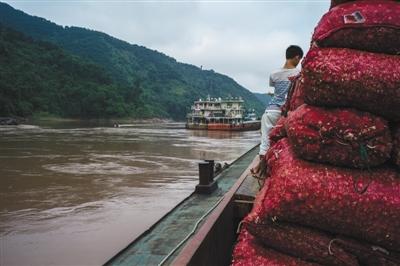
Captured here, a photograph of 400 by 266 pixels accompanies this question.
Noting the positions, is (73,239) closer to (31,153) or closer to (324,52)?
(324,52)

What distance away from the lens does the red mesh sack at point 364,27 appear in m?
2.30

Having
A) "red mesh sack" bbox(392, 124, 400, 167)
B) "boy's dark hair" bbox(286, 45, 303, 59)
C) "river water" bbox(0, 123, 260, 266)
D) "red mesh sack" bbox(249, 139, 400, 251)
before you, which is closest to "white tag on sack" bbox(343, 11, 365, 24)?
"red mesh sack" bbox(392, 124, 400, 167)

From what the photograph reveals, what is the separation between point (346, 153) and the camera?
7.52 ft

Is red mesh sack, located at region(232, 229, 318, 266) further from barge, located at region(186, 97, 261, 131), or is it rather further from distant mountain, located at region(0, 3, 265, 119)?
distant mountain, located at region(0, 3, 265, 119)

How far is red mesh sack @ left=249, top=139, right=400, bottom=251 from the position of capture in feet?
7.35

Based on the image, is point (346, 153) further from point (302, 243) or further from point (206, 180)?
point (206, 180)

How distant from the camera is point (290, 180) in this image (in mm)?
2379

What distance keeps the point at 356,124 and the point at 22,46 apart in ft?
326

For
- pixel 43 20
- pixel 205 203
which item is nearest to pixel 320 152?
pixel 205 203

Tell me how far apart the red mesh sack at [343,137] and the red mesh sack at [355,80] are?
7 centimetres

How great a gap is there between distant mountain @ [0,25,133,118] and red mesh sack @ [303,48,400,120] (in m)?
61.2

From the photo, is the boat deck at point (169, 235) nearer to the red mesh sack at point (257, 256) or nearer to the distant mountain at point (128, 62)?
the red mesh sack at point (257, 256)

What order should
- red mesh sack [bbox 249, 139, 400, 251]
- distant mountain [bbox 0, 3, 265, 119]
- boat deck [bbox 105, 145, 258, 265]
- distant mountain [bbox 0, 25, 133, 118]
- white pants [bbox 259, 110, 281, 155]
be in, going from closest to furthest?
red mesh sack [bbox 249, 139, 400, 251] < boat deck [bbox 105, 145, 258, 265] < white pants [bbox 259, 110, 281, 155] < distant mountain [bbox 0, 25, 133, 118] < distant mountain [bbox 0, 3, 265, 119]

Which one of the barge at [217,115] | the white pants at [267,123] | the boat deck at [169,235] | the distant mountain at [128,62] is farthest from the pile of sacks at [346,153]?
the distant mountain at [128,62]
